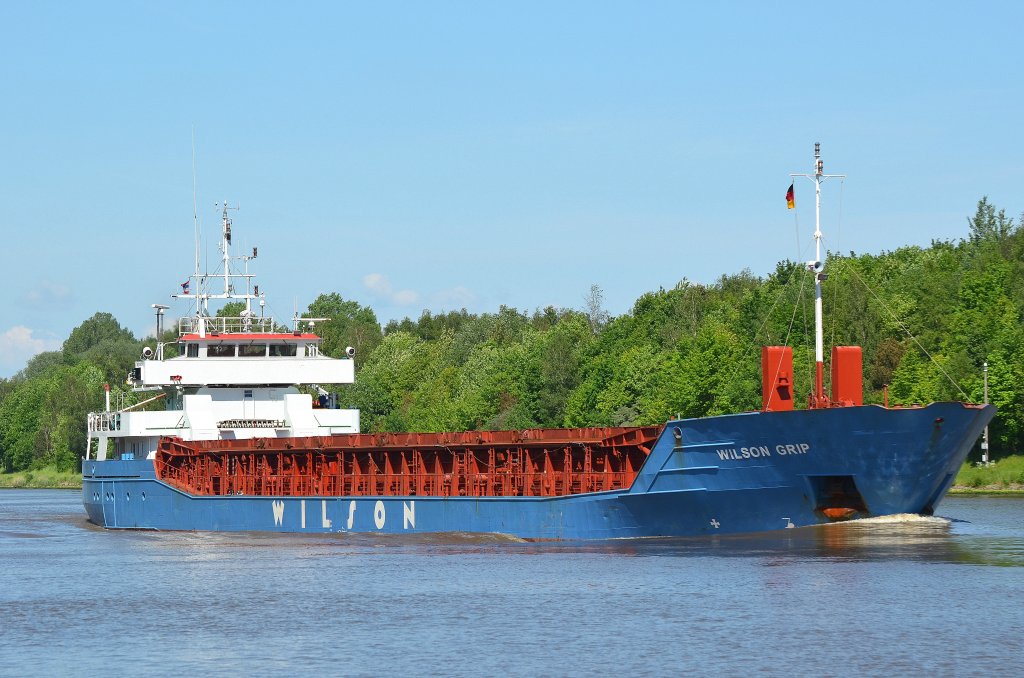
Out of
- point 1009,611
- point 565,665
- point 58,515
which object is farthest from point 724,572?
point 58,515

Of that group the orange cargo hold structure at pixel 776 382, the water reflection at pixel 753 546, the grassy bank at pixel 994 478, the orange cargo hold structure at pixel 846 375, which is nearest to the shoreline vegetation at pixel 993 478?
the grassy bank at pixel 994 478

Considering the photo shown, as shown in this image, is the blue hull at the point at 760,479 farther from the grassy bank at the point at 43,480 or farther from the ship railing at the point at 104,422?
the grassy bank at the point at 43,480

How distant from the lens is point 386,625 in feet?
98.0

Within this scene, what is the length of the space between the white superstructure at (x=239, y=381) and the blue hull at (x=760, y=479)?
38.1 ft

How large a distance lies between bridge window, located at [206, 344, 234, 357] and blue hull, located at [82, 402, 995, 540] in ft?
44.3

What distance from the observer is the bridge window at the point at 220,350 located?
179ft

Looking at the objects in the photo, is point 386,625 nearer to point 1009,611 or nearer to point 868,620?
point 868,620

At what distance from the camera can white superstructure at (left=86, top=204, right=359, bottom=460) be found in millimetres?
54000

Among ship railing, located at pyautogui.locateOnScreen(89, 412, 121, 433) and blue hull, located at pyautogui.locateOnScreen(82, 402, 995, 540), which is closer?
blue hull, located at pyautogui.locateOnScreen(82, 402, 995, 540)

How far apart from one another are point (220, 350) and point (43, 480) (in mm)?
89484

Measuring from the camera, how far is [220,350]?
54562 millimetres

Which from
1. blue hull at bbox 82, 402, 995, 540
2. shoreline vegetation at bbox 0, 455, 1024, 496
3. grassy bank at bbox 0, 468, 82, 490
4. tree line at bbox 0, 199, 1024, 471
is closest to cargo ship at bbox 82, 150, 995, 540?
blue hull at bbox 82, 402, 995, 540

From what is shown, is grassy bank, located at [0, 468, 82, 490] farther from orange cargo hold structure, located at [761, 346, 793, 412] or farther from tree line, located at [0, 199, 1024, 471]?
orange cargo hold structure, located at [761, 346, 793, 412]

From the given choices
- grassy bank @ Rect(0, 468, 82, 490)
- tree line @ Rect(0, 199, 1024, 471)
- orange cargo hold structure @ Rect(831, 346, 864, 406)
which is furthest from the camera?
grassy bank @ Rect(0, 468, 82, 490)
